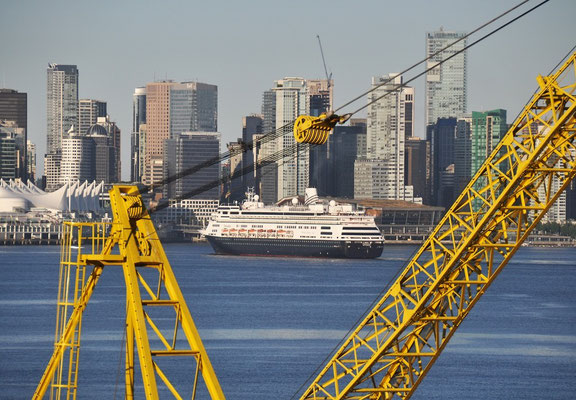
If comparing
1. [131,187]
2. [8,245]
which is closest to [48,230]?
[8,245]

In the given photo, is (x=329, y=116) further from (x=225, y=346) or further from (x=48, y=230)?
(x=48, y=230)

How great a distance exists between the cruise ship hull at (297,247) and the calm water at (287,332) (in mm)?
27515

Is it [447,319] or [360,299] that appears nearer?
[447,319]

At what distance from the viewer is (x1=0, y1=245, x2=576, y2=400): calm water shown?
44.8 meters

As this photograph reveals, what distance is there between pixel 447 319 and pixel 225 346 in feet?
112

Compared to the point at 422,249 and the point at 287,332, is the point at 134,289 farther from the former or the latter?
the point at 287,332

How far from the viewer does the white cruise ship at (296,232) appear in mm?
141875

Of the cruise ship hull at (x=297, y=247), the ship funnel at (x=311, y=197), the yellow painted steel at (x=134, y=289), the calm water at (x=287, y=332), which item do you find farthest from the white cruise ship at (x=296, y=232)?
the yellow painted steel at (x=134, y=289)

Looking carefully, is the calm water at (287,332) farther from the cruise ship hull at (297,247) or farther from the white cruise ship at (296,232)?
the white cruise ship at (296,232)

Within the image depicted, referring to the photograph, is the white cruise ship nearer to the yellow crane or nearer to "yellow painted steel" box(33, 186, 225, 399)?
the yellow crane

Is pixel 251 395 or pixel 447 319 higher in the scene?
pixel 447 319

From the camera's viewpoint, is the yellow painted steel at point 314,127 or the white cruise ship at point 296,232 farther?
the white cruise ship at point 296,232

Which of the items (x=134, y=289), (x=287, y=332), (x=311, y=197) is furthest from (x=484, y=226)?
(x=311, y=197)

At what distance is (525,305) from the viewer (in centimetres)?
8081
